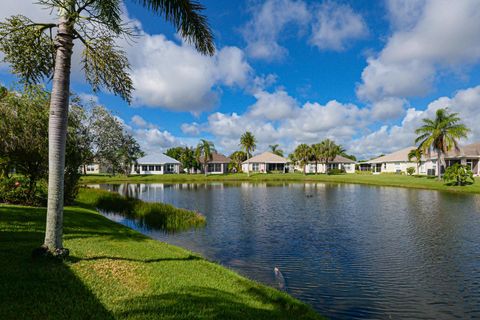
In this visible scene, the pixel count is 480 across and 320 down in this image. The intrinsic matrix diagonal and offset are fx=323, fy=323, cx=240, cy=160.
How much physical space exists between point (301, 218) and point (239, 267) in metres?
12.0

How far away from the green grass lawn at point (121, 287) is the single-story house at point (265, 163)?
281ft

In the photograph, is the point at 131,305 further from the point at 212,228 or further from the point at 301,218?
the point at 301,218

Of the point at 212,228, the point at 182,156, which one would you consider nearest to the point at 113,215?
the point at 212,228

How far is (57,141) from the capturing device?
27.3 ft

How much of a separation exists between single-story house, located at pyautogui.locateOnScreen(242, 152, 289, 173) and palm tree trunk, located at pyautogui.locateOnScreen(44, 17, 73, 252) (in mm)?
87213

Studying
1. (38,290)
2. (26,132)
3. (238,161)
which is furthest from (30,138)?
(238,161)

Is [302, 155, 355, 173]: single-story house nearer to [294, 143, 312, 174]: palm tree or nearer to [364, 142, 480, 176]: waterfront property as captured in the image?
[364, 142, 480, 176]: waterfront property

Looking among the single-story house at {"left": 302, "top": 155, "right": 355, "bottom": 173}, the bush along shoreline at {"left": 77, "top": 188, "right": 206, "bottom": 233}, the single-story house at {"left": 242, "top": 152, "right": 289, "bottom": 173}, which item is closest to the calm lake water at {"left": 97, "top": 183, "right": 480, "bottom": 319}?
the bush along shoreline at {"left": 77, "top": 188, "right": 206, "bottom": 233}

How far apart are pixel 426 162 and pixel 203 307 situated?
259ft

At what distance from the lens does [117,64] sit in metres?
10.1

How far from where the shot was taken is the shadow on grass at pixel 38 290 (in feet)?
18.7

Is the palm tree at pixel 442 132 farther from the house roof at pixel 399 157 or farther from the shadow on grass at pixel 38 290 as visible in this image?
the shadow on grass at pixel 38 290

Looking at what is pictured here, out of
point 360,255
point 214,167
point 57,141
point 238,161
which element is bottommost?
point 360,255

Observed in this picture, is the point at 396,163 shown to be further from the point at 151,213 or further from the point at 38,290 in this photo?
the point at 38,290
